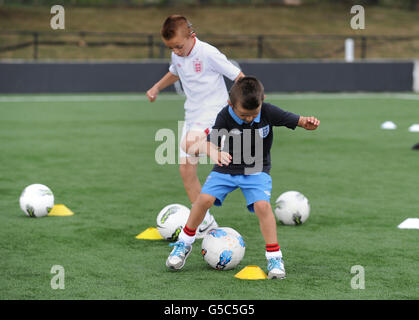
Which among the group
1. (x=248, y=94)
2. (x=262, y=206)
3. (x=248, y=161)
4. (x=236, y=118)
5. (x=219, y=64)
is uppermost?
(x=219, y=64)

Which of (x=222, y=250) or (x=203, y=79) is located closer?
(x=222, y=250)

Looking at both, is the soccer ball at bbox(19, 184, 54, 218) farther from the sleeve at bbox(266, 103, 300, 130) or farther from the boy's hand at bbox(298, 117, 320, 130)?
the boy's hand at bbox(298, 117, 320, 130)

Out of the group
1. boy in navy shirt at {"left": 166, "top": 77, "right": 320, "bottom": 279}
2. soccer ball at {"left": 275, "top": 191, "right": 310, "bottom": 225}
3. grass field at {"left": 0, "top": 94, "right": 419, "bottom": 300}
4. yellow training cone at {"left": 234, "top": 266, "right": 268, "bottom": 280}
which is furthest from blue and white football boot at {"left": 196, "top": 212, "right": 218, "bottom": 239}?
yellow training cone at {"left": 234, "top": 266, "right": 268, "bottom": 280}

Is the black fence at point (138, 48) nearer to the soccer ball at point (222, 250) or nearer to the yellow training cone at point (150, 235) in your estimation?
the yellow training cone at point (150, 235)

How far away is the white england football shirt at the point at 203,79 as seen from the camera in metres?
7.08

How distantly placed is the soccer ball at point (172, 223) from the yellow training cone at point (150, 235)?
0.14 metres

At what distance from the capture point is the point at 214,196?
19.4 ft

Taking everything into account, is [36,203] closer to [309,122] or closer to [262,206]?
[262,206]

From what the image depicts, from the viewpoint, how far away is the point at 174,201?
902 centimetres

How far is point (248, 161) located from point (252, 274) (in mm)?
829

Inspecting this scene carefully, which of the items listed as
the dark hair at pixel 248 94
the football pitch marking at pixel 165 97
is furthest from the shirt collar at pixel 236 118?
the football pitch marking at pixel 165 97

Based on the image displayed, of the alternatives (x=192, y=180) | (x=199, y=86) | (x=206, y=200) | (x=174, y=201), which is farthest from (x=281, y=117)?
(x=174, y=201)

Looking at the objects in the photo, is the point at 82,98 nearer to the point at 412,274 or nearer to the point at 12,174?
the point at 12,174
